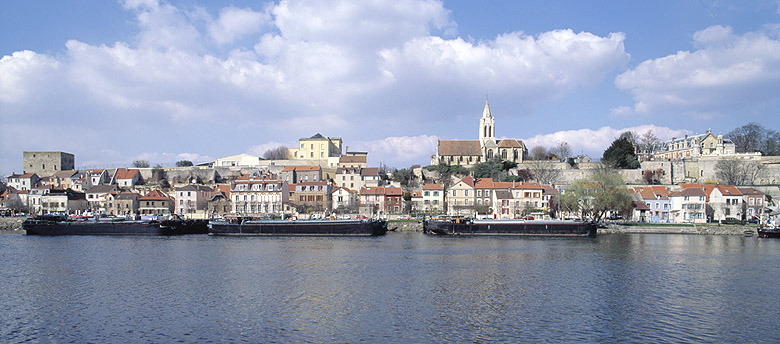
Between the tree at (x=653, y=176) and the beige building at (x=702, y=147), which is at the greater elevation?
the beige building at (x=702, y=147)

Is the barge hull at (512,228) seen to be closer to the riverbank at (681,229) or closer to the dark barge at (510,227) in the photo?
the dark barge at (510,227)

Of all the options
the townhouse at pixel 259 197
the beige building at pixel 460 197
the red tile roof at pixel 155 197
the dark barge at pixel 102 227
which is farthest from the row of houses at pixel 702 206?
the red tile roof at pixel 155 197

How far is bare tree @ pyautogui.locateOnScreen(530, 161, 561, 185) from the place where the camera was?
2857 inches

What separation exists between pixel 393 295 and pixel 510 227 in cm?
2902

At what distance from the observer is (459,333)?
15.0 meters

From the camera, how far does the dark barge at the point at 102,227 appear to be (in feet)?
159

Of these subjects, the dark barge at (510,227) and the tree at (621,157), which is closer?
the dark barge at (510,227)

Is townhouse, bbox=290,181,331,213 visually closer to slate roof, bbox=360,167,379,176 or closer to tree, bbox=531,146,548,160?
slate roof, bbox=360,167,379,176

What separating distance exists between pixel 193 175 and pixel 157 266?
179 ft

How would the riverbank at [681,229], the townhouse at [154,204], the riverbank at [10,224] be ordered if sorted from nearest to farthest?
the riverbank at [681,229]
the riverbank at [10,224]
the townhouse at [154,204]

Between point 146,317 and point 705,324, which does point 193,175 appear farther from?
point 705,324

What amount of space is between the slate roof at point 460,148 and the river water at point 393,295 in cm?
4936

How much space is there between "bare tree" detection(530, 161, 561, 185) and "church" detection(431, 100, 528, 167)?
6.16 meters

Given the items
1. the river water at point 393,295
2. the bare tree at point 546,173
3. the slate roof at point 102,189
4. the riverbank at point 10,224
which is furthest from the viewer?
the bare tree at point 546,173
